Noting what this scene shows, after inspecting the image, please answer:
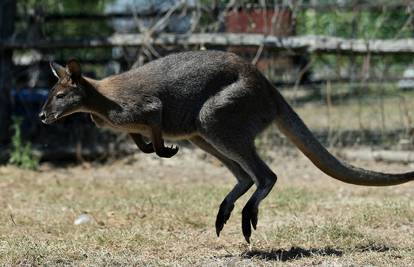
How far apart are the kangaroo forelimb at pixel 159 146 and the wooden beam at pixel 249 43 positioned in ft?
15.2

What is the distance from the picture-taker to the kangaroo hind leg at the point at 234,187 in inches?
233

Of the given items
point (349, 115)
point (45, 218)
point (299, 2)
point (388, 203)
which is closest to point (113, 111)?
point (45, 218)

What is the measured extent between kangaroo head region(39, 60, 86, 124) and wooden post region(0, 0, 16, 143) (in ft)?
16.1

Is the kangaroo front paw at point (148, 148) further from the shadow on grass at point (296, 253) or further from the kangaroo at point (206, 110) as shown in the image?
the shadow on grass at point (296, 253)

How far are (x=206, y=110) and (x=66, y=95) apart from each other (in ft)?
3.69

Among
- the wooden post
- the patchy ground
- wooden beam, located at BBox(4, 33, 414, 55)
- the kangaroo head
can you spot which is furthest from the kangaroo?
the wooden post

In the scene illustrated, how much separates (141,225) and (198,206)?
3.05ft

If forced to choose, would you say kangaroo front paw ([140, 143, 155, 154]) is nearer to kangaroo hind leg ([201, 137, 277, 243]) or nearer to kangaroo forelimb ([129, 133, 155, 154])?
kangaroo forelimb ([129, 133, 155, 154])

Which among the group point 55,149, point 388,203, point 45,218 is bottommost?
point 55,149

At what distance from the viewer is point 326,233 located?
620 centimetres

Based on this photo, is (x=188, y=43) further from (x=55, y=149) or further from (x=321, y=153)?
(x=321, y=153)

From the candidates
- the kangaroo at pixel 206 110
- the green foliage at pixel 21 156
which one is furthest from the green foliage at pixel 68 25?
the kangaroo at pixel 206 110

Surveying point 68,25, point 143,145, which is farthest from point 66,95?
point 68,25

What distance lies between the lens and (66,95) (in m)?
6.07
